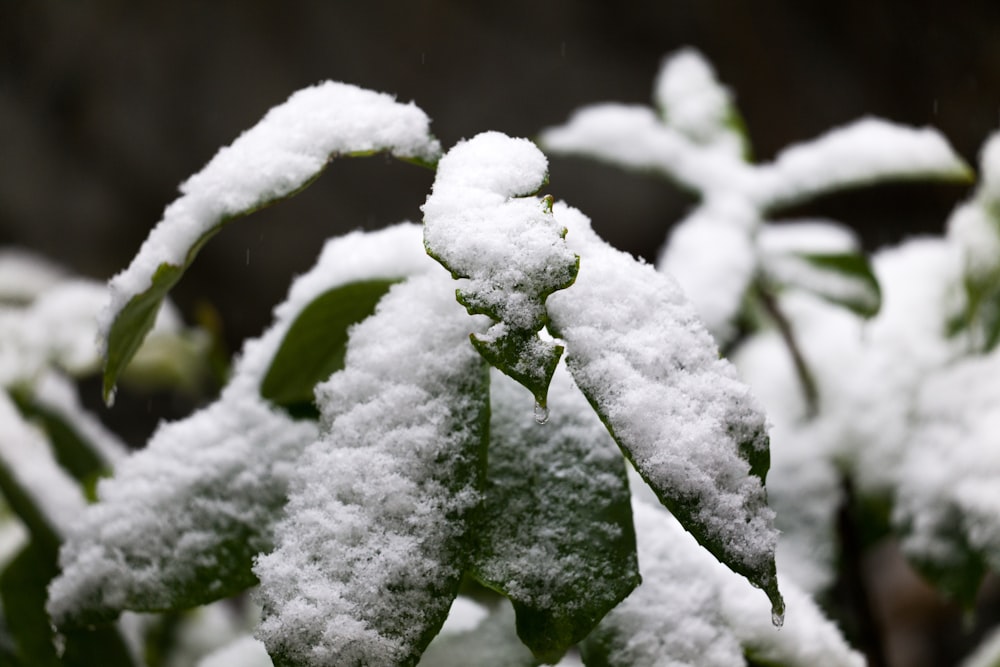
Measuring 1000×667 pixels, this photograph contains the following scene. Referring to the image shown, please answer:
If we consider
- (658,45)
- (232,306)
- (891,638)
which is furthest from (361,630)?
(658,45)

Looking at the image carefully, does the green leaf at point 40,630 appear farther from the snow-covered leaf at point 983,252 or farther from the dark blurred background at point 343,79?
the dark blurred background at point 343,79

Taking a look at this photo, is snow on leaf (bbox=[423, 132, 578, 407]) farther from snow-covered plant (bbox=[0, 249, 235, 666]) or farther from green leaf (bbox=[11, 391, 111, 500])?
green leaf (bbox=[11, 391, 111, 500])

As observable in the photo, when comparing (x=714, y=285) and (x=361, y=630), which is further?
(x=714, y=285)

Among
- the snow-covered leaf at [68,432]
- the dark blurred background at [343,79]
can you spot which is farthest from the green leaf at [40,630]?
the dark blurred background at [343,79]

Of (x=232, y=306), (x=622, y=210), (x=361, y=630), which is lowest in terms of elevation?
Answer: (x=361, y=630)

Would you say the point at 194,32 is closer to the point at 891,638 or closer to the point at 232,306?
the point at 232,306

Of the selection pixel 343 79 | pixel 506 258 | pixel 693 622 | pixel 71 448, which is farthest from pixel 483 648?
pixel 343 79

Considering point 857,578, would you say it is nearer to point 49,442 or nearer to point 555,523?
point 555,523

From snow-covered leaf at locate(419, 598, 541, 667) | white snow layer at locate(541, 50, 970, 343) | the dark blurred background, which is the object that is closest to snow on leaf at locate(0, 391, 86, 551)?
snow-covered leaf at locate(419, 598, 541, 667)
